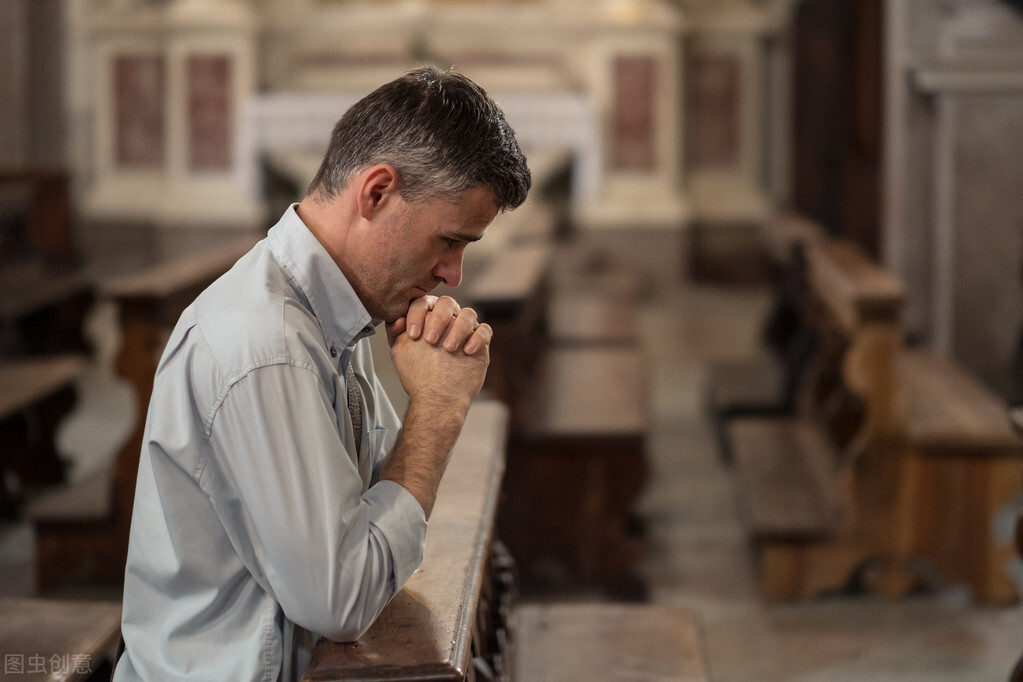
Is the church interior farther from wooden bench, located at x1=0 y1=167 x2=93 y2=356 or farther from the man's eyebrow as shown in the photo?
the man's eyebrow

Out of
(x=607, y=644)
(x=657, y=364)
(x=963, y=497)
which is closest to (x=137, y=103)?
(x=657, y=364)

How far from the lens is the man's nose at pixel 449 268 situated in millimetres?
1426

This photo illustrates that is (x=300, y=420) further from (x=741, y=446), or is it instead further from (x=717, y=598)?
(x=741, y=446)

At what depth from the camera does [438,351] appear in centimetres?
146

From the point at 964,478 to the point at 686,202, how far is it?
5698mm

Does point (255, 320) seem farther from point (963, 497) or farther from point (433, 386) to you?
point (963, 497)

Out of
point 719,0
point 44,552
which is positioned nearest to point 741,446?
point 44,552

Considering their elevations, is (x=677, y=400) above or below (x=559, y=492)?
below

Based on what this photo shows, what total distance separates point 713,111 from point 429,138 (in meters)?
8.20

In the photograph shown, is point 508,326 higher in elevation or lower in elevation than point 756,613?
higher

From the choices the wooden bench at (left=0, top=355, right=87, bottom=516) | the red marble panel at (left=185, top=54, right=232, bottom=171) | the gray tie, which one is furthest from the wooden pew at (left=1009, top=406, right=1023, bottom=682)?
the red marble panel at (left=185, top=54, right=232, bottom=171)

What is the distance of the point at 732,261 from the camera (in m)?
9.13

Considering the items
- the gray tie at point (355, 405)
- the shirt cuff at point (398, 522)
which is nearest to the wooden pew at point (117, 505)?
the gray tie at point (355, 405)

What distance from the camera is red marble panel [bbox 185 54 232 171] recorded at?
9047mm
